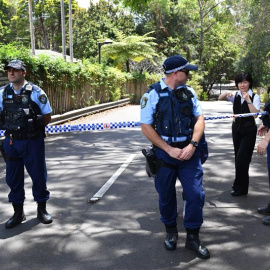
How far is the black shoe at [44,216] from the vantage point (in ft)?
15.3

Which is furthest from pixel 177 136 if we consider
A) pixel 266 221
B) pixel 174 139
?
pixel 266 221

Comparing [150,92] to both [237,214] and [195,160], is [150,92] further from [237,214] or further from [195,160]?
[237,214]

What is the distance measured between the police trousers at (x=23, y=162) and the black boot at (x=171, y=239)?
1.66 m

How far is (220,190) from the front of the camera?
597 cm

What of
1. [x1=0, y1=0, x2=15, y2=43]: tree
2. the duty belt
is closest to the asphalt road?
the duty belt

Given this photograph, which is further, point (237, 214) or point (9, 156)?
point (237, 214)

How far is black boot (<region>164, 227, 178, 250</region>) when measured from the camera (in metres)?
3.87

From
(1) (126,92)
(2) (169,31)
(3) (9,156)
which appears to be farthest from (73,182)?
(2) (169,31)

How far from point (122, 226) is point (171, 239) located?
0.80 meters

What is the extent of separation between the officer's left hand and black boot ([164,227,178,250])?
81 centimetres

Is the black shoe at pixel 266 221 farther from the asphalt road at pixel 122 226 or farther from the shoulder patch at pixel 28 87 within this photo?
the shoulder patch at pixel 28 87

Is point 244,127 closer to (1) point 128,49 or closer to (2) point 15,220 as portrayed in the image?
(2) point 15,220

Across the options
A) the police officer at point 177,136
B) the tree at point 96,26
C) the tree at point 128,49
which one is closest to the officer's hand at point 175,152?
the police officer at point 177,136

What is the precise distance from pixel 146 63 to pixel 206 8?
16483 millimetres
